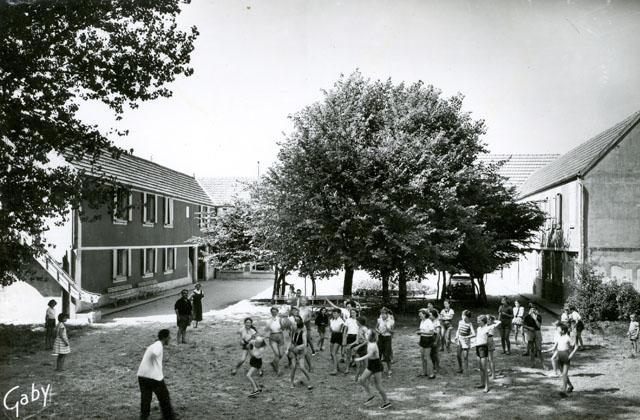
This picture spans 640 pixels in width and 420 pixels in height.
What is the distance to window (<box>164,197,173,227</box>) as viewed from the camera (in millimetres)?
32534

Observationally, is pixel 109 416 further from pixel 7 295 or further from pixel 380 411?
pixel 7 295

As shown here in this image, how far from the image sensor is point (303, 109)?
23.3 metres

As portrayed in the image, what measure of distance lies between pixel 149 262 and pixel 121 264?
3734 millimetres

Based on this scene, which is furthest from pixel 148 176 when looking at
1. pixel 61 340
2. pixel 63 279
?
pixel 61 340

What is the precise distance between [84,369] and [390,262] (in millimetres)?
12202

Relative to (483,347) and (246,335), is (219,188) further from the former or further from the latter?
(483,347)

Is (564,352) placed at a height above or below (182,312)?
below

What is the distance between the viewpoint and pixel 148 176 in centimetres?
3064

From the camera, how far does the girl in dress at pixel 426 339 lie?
12.7m

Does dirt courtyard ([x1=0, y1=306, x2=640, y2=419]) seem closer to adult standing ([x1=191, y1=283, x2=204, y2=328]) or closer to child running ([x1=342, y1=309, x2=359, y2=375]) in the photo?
child running ([x1=342, y1=309, x2=359, y2=375])

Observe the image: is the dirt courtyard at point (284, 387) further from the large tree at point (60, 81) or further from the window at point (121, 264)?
the window at point (121, 264)

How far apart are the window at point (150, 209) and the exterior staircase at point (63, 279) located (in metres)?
8.73

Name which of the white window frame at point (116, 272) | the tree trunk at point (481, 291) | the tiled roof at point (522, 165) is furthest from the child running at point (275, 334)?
the tiled roof at point (522, 165)
